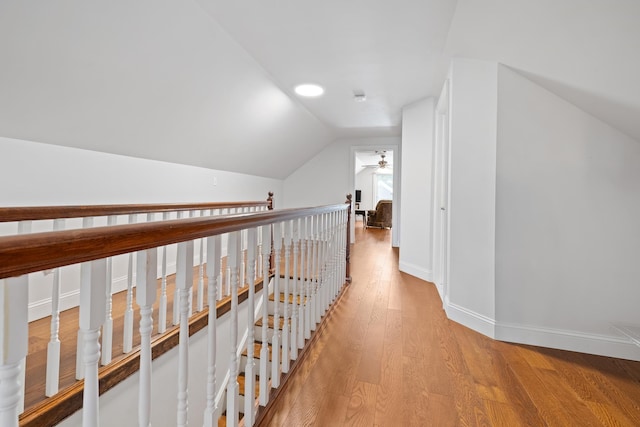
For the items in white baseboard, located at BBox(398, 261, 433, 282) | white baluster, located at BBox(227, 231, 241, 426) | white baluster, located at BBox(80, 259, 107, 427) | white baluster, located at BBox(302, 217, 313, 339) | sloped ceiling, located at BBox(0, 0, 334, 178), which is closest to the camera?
white baluster, located at BBox(80, 259, 107, 427)

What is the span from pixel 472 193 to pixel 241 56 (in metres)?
2.19

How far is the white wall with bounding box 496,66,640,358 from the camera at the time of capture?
5.95 ft

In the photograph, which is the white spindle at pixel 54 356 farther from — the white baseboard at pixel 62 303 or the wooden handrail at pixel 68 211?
the white baseboard at pixel 62 303

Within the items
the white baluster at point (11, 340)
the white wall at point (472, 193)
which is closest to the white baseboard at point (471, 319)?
the white wall at point (472, 193)

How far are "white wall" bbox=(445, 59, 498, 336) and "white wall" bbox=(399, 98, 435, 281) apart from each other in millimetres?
1167

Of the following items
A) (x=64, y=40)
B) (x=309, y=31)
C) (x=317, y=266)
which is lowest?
(x=317, y=266)

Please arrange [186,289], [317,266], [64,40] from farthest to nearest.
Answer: [317,266], [64,40], [186,289]

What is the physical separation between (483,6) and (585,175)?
1218 mm

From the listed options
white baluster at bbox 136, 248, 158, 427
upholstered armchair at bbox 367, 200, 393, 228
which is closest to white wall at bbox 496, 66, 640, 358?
white baluster at bbox 136, 248, 158, 427

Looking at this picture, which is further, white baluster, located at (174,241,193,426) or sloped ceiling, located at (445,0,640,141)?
sloped ceiling, located at (445,0,640,141)

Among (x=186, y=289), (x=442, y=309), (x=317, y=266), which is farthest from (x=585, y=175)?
(x=186, y=289)

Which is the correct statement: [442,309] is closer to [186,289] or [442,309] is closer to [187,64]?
[186,289]

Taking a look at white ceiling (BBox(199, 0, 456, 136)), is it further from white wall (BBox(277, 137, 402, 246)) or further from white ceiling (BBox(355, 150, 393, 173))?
white ceiling (BBox(355, 150, 393, 173))

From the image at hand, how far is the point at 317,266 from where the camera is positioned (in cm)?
204
